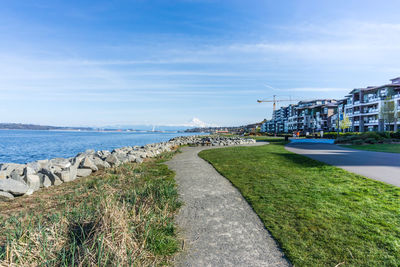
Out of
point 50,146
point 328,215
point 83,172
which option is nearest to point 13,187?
point 83,172

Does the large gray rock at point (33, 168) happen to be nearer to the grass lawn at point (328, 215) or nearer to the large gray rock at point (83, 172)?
the large gray rock at point (83, 172)

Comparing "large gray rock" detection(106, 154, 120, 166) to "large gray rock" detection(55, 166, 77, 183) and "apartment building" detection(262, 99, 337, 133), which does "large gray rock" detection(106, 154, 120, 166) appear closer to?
"large gray rock" detection(55, 166, 77, 183)

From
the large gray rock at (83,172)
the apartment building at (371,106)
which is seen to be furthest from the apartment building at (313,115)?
the large gray rock at (83,172)

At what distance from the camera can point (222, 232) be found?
14.8ft

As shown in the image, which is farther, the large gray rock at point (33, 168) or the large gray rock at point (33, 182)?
the large gray rock at point (33, 168)

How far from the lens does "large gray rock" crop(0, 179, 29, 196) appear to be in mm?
7418

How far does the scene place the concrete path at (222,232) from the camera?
11.8ft

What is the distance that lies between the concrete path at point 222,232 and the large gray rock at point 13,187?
5613 mm

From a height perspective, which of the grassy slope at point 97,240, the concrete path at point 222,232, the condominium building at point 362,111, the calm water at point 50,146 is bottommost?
the calm water at point 50,146

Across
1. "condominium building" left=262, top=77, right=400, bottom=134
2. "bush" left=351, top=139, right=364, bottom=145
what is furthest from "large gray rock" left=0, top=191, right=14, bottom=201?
A: "condominium building" left=262, top=77, right=400, bottom=134

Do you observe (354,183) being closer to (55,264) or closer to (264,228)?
(264,228)

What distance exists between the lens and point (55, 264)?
3.07m

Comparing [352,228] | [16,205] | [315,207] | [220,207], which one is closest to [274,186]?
[315,207]

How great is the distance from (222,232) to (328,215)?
8.77 feet
